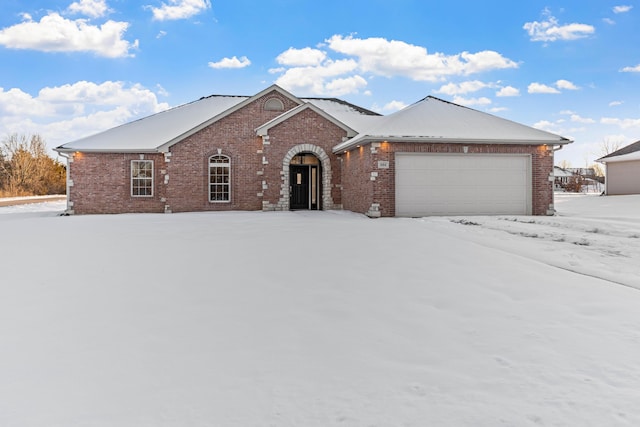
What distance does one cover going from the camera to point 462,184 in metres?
15.7

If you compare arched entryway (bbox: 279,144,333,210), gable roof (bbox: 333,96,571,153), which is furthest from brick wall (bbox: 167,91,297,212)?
gable roof (bbox: 333,96,571,153)

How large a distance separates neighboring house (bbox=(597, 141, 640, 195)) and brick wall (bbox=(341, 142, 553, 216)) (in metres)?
13.8

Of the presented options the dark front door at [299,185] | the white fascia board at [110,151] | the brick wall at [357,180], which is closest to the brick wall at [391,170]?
the brick wall at [357,180]

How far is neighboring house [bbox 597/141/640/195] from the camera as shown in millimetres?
25797

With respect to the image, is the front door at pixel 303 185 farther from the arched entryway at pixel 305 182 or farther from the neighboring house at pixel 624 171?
the neighboring house at pixel 624 171

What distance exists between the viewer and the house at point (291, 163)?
15.7 m

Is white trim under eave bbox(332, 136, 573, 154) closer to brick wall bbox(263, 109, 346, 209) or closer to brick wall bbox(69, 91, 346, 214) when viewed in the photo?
brick wall bbox(263, 109, 346, 209)

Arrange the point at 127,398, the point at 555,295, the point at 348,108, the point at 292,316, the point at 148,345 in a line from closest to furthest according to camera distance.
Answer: the point at 127,398 < the point at 148,345 < the point at 292,316 < the point at 555,295 < the point at 348,108

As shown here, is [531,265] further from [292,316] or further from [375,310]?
[292,316]

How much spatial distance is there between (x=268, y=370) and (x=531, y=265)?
4.92 meters

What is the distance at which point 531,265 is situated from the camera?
6.53 metres

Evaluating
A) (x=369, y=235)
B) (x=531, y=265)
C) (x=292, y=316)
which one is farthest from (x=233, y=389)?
(x=369, y=235)

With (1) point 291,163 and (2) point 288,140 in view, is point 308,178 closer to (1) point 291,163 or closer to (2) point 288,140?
(1) point 291,163

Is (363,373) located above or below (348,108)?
below
